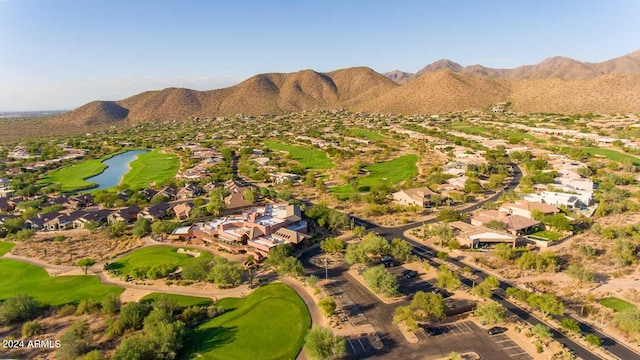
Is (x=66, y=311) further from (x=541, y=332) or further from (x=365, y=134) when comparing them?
(x=365, y=134)

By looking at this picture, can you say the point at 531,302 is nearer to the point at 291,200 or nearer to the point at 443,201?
the point at 443,201

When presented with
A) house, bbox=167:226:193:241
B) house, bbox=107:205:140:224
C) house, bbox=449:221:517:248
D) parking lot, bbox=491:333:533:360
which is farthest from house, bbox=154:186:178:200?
parking lot, bbox=491:333:533:360

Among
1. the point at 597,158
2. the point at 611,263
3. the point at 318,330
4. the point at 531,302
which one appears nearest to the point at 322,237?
the point at 318,330

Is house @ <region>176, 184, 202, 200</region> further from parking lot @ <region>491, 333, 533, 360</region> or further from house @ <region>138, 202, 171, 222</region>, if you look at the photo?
parking lot @ <region>491, 333, 533, 360</region>

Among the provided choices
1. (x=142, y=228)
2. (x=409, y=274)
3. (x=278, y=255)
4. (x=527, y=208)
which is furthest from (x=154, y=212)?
(x=527, y=208)

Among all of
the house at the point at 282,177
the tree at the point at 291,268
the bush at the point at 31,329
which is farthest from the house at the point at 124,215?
the tree at the point at 291,268
